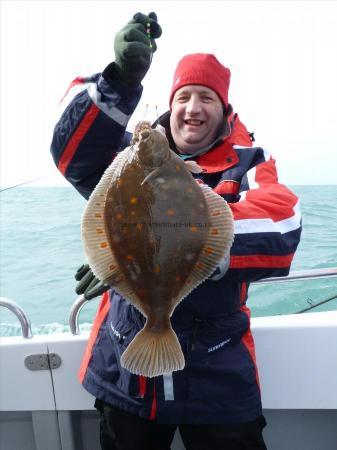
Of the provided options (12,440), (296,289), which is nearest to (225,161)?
(12,440)

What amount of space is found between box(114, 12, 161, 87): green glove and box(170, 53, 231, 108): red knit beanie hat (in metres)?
0.52

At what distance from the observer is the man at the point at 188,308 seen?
5.26 feet

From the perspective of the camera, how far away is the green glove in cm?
158

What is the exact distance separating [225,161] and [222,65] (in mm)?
704

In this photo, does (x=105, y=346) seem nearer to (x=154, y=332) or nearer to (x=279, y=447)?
(x=154, y=332)

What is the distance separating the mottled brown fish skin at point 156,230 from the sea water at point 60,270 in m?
2.49

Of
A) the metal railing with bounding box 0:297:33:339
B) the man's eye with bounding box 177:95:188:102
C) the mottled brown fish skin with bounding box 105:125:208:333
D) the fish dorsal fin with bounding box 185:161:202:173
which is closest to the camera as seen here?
the mottled brown fish skin with bounding box 105:125:208:333

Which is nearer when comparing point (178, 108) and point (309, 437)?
point (178, 108)

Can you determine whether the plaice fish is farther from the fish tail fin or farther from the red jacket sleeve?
the red jacket sleeve

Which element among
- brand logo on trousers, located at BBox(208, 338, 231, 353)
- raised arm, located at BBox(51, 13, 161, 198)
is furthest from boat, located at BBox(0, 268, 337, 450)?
raised arm, located at BBox(51, 13, 161, 198)

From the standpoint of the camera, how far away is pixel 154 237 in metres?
1.36

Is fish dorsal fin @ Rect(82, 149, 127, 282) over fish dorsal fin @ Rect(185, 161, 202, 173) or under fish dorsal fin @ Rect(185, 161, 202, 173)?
under

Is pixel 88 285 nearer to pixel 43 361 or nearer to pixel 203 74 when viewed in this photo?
pixel 43 361

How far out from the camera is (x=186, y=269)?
1.39m
